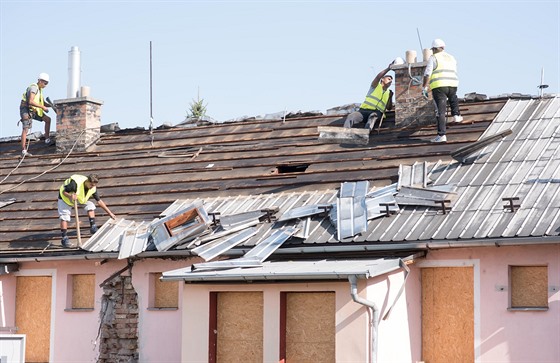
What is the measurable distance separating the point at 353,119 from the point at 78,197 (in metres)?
5.58

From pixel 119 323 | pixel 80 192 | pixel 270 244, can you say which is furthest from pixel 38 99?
pixel 270 244

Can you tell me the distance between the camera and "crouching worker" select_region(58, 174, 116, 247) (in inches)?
794

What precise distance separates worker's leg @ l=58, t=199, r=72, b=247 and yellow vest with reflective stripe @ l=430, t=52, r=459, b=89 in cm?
724

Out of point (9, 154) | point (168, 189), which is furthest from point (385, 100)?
point (9, 154)

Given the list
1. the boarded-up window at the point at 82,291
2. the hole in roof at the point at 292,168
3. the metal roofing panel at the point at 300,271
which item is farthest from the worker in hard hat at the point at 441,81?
the boarded-up window at the point at 82,291

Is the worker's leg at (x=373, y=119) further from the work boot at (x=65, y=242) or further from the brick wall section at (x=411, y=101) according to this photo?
the work boot at (x=65, y=242)

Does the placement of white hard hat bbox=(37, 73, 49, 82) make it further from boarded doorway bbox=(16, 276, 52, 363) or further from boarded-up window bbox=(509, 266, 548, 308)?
boarded-up window bbox=(509, 266, 548, 308)

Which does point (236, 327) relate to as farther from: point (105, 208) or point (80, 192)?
point (80, 192)

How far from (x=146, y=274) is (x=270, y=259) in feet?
9.10

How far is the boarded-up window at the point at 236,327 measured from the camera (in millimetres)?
17078

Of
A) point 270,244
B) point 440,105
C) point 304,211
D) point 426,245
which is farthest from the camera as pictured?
point 440,105

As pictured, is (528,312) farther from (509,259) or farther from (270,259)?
(270,259)

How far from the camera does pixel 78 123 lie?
2478cm

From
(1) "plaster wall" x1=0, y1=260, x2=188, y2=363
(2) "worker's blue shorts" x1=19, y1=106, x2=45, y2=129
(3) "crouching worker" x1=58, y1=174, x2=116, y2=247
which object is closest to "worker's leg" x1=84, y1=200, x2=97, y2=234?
(3) "crouching worker" x1=58, y1=174, x2=116, y2=247
